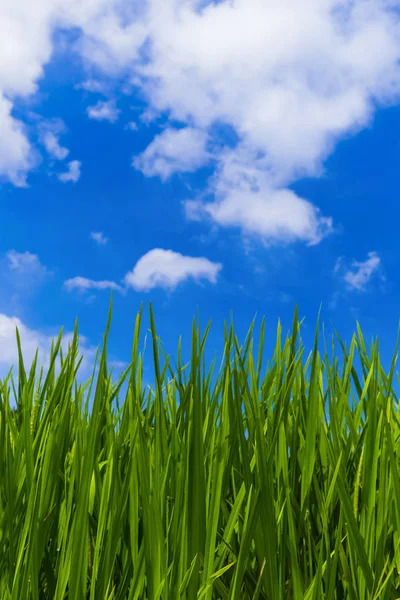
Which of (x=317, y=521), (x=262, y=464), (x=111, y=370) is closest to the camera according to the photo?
(x=262, y=464)

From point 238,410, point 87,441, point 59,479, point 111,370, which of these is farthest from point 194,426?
point 111,370

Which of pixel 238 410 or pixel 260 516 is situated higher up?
pixel 238 410

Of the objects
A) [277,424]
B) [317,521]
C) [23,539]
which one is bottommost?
[23,539]

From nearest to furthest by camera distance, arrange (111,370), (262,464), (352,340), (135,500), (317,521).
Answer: (262,464), (135,500), (317,521), (352,340), (111,370)

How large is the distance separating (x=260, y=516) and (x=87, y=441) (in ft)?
1.07

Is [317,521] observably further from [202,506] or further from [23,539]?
[23,539]

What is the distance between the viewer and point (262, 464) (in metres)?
1.00

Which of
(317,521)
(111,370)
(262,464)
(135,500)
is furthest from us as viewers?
(111,370)

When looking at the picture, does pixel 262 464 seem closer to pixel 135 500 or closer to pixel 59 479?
pixel 135 500

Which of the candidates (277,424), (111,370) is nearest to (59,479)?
(277,424)

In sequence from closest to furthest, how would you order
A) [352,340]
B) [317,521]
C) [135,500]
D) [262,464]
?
[262,464]
[135,500]
[317,521]
[352,340]

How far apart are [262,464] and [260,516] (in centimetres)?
9

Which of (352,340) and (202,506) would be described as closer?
(202,506)

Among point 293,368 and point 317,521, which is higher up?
point 293,368
